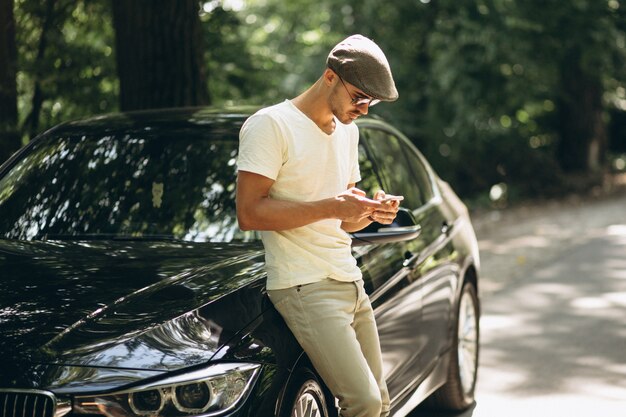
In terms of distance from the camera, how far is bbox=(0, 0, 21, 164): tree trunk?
25.8ft

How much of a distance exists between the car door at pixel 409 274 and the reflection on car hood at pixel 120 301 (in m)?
0.75

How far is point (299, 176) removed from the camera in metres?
3.73

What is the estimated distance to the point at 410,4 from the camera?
54.3 ft

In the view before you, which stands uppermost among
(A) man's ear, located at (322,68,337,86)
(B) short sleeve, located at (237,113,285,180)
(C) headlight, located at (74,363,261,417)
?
(A) man's ear, located at (322,68,337,86)

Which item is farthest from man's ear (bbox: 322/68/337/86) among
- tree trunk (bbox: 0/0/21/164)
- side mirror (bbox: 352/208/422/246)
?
tree trunk (bbox: 0/0/21/164)

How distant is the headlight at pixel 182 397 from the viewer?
3.25 m

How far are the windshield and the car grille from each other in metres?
1.42

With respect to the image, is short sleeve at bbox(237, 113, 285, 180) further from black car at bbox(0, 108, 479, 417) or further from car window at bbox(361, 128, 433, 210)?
car window at bbox(361, 128, 433, 210)

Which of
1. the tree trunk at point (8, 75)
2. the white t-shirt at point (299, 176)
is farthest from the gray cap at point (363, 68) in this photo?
the tree trunk at point (8, 75)

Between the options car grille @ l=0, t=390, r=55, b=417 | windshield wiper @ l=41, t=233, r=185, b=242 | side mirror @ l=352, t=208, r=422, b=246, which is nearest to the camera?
car grille @ l=0, t=390, r=55, b=417

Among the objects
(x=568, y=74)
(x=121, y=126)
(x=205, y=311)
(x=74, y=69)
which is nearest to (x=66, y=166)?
(x=121, y=126)

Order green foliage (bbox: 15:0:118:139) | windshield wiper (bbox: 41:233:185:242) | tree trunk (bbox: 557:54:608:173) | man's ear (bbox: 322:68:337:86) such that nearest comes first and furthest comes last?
1. man's ear (bbox: 322:68:337:86)
2. windshield wiper (bbox: 41:233:185:242)
3. green foliage (bbox: 15:0:118:139)
4. tree trunk (bbox: 557:54:608:173)

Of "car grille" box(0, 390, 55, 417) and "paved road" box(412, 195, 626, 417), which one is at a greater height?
"car grille" box(0, 390, 55, 417)

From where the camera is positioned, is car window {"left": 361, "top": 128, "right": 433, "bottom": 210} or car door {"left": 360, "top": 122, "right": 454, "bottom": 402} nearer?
car door {"left": 360, "top": 122, "right": 454, "bottom": 402}
